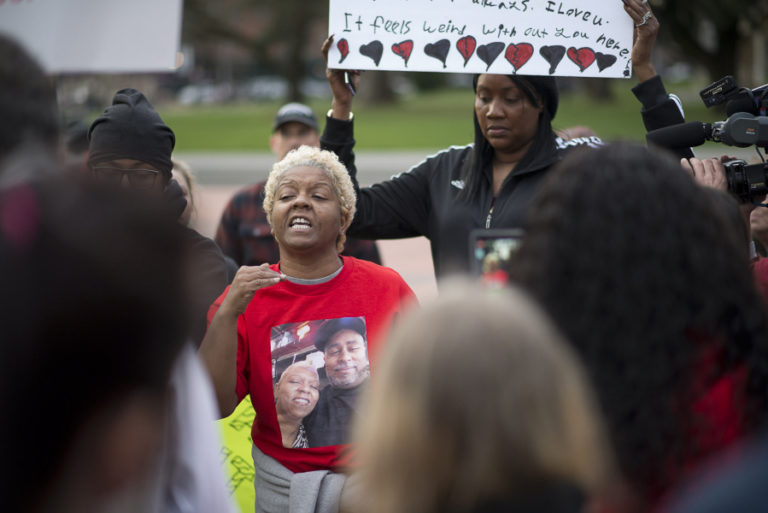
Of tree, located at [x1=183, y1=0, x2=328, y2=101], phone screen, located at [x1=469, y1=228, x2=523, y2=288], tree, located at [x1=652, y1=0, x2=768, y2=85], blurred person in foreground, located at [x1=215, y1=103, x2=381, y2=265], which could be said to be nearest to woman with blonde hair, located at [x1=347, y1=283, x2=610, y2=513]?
phone screen, located at [x1=469, y1=228, x2=523, y2=288]

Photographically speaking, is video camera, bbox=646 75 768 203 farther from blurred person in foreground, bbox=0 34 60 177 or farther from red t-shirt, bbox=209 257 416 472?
blurred person in foreground, bbox=0 34 60 177

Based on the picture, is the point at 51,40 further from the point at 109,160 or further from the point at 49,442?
the point at 49,442

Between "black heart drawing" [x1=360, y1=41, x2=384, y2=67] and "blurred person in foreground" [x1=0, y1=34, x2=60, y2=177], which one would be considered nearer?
"blurred person in foreground" [x1=0, y1=34, x2=60, y2=177]

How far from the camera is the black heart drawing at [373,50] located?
12.0 ft

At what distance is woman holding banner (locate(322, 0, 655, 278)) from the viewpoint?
343 centimetres

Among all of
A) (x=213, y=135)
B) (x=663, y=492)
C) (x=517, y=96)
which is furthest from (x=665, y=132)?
(x=213, y=135)

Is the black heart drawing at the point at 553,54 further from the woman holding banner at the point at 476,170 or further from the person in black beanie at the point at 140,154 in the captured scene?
the person in black beanie at the point at 140,154

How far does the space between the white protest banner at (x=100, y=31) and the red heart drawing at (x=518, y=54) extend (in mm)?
1461

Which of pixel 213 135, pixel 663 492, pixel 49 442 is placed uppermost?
pixel 213 135

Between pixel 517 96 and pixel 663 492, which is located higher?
pixel 517 96

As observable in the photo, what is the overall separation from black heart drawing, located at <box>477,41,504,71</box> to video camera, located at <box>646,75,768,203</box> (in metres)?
0.77

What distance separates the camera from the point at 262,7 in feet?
124

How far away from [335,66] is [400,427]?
2.56 metres

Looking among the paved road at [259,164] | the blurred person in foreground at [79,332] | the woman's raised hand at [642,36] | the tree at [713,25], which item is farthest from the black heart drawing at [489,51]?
the tree at [713,25]
